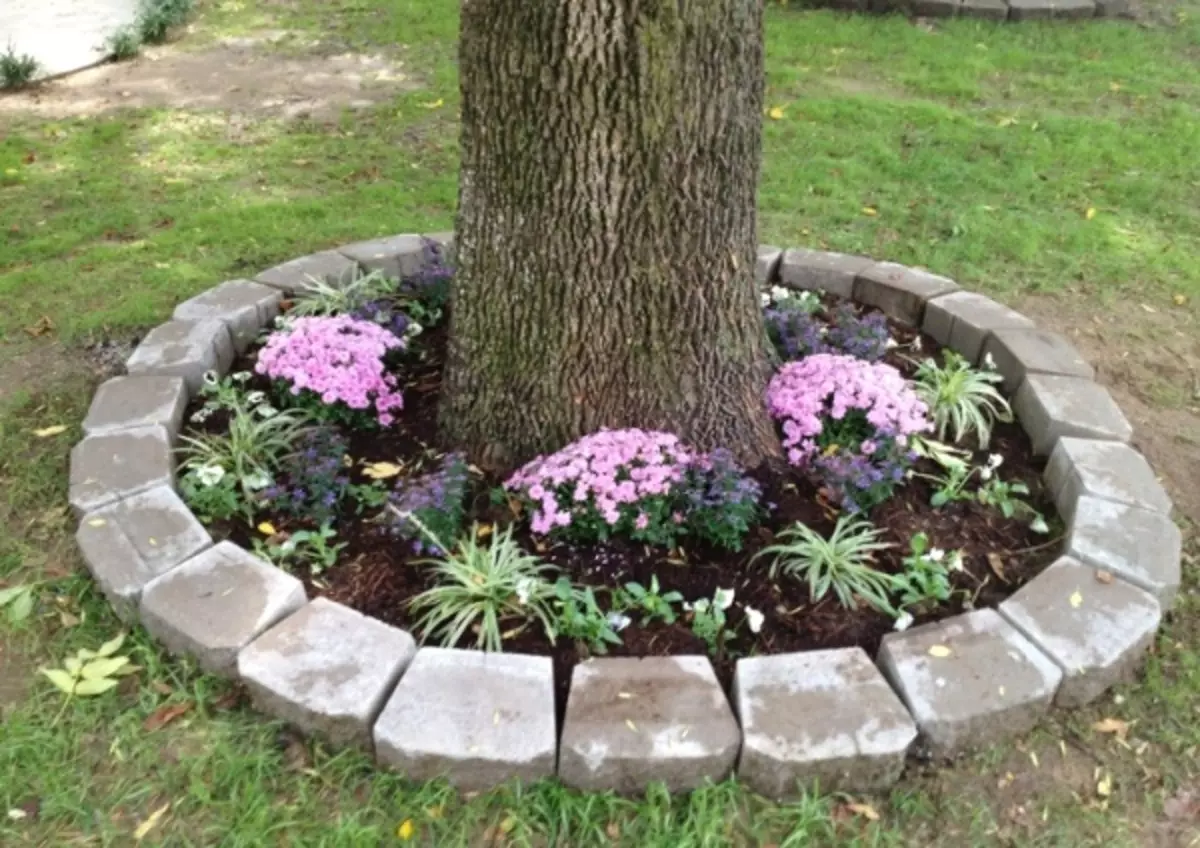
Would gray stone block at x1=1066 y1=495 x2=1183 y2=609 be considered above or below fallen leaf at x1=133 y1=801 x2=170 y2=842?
above

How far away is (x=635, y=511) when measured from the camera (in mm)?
2482

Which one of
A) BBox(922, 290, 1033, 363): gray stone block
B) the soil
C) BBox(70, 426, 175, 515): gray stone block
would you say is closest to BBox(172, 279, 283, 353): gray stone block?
BBox(70, 426, 175, 515): gray stone block

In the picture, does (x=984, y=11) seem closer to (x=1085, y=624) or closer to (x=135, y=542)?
(x=1085, y=624)

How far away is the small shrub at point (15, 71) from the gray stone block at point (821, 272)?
474cm

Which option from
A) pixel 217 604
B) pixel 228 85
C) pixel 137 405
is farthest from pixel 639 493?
pixel 228 85

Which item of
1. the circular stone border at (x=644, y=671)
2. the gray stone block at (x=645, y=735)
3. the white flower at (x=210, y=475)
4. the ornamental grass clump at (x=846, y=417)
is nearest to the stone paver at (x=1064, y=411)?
the circular stone border at (x=644, y=671)

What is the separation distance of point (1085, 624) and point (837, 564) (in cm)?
55

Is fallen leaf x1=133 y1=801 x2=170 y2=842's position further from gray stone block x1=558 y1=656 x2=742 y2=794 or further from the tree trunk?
the tree trunk

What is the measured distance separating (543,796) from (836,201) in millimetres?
3346

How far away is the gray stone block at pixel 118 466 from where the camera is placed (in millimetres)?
2596

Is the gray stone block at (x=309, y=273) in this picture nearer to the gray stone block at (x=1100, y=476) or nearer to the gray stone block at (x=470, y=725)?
the gray stone block at (x=470, y=725)

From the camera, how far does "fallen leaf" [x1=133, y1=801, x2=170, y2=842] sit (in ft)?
6.38

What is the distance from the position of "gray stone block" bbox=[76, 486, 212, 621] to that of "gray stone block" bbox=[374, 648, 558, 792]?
706 millimetres

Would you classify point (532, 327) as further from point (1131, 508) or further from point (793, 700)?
point (1131, 508)
